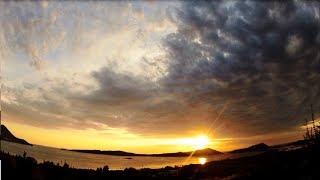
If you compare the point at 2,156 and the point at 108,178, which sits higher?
the point at 2,156

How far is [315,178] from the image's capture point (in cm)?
3819

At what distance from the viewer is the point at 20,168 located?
27922 millimetres

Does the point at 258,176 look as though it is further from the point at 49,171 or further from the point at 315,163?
the point at 49,171

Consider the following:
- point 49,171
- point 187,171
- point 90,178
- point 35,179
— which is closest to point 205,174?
point 187,171

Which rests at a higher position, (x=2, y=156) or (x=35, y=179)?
(x=2, y=156)

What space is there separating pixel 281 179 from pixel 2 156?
35.1 meters

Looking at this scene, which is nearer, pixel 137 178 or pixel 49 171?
pixel 49 171

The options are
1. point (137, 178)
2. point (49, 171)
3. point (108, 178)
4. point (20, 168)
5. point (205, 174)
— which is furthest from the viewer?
point (205, 174)

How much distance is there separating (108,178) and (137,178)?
5.08 m

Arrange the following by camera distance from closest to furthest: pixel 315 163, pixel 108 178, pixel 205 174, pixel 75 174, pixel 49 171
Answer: pixel 49 171, pixel 75 174, pixel 108 178, pixel 315 163, pixel 205 174

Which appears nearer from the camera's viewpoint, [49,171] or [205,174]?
[49,171]

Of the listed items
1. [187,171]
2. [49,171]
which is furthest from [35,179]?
[187,171]

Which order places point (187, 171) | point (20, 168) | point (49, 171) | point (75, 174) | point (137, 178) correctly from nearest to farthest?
point (20, 168)
point (49, 171)
point (75, 174)
point (137, 178)
point (187, 171)

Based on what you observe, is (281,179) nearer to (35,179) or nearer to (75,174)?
(75,174)
